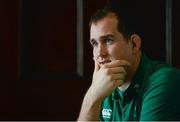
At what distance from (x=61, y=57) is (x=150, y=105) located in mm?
518

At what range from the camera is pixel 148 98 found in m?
1.12

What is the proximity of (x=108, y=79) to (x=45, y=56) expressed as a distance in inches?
15.1

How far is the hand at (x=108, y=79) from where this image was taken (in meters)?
1.20

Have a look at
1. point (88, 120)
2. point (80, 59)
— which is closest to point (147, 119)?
point (88, 120)

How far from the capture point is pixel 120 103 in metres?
1.27

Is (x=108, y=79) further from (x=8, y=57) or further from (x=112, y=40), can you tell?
(x=8, y=57)

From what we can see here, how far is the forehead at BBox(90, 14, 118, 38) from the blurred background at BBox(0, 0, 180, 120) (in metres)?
0.26

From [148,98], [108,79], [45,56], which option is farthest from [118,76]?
[45,56]

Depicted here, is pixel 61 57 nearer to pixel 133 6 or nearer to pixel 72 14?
pixel 72 14

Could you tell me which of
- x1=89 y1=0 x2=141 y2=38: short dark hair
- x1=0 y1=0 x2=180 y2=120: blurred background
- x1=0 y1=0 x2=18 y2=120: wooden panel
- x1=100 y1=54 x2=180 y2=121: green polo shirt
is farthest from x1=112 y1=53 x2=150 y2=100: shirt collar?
x1=0 y1=0 x2=18 y2=120: wooden panel

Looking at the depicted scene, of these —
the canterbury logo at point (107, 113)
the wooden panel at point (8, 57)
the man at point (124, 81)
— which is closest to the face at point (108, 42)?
the man at point (124, 81)

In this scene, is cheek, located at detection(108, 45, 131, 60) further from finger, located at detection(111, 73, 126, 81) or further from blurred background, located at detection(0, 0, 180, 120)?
blurred background, located at detection(0, 0, 180, 120)

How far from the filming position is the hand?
1.20m

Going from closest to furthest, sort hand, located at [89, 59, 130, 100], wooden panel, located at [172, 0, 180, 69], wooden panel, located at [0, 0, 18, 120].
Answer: hand, located at [89, 59, 130, 100], wooden panel, located at [0, 0, 18, 120], wooden panel, located at [172, 0, 180, 69]
